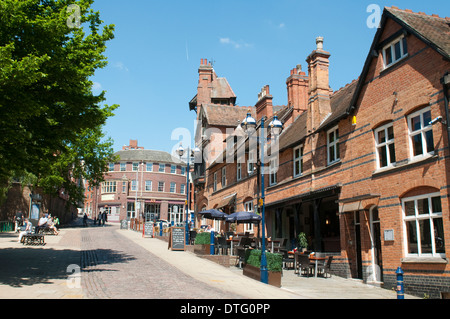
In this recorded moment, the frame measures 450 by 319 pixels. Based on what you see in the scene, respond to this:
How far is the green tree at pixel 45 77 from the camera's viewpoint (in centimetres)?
1075

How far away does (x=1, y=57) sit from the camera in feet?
32.0

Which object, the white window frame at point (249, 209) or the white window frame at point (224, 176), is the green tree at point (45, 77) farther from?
the white window frame at point (224, 176)

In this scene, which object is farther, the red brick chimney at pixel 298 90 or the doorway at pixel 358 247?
the red brick chimney at pixel 298 90

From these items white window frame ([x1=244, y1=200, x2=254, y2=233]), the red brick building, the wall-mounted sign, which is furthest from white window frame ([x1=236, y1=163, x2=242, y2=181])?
the wall-mounted sign

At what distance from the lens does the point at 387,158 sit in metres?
14.1

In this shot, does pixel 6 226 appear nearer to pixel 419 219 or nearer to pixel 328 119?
pixel 328 119

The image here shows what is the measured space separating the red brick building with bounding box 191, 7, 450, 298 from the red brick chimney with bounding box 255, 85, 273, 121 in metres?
7.69

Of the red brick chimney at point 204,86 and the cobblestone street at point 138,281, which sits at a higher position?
the red brick chimney at point 204,86

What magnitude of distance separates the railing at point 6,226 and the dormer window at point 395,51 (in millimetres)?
32905

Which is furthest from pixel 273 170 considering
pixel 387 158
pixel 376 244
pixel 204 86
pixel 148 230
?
pixel 204 86

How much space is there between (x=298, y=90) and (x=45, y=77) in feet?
53.9

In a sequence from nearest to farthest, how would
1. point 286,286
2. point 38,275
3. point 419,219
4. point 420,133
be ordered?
point 38,275
point 419,219
point 420,133
point 286,286

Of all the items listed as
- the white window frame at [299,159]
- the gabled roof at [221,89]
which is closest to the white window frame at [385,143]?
the white window frame at [299,159]

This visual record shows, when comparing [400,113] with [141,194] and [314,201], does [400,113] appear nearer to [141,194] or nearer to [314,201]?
[314,201]
